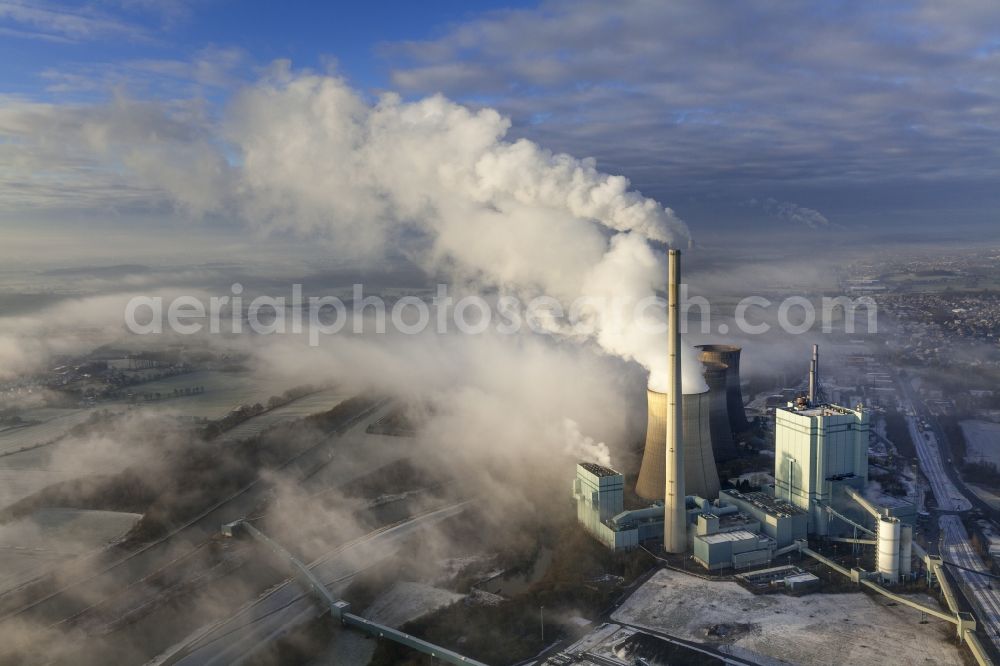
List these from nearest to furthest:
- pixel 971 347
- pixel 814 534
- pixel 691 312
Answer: pixel 814 534, pixel 971 347, pixel 691 312

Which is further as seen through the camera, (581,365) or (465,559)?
(581,365)

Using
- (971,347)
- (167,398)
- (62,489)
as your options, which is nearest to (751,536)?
(62,489)

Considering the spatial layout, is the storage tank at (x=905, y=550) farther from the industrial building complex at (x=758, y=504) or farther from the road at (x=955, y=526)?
the road at (x=955, y=526)

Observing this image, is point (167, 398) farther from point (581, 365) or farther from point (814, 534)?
point (814, 534)

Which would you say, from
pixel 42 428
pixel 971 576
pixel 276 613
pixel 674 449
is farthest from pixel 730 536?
pixel 42 428

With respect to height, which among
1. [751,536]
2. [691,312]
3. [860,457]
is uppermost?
[691,312]

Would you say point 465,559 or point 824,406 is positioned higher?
point 824,406

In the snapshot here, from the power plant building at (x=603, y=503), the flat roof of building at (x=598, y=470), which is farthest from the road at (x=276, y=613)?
the flat roof of building at (x=598, y=470)
